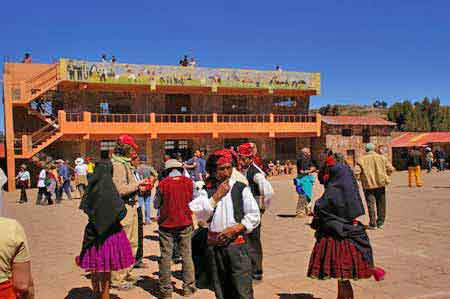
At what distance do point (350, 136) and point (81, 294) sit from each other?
28.4m

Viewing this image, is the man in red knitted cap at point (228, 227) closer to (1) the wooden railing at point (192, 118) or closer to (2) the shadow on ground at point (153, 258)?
(2) the shadow on ground at point (153, 258)

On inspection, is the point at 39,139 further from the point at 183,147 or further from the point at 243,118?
the point at 243,118

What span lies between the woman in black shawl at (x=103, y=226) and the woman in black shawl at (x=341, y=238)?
191 centimetres

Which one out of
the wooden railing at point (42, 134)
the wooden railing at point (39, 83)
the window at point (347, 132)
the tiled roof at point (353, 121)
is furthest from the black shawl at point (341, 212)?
the window at point (347, 132)

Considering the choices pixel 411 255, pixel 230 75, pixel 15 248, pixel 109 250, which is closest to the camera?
pixel 15 248

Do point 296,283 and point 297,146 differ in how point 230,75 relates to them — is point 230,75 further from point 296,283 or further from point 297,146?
point 296,283

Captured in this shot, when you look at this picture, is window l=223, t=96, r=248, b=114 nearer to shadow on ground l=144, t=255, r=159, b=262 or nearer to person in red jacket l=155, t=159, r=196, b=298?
shadow on ground l=144, t=255, r=159, b=262

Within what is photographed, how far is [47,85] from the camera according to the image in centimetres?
2438

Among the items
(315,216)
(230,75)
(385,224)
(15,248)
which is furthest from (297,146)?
(15,248)

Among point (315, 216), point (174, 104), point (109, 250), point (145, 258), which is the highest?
point (174, 104)

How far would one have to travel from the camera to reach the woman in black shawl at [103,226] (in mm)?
4355

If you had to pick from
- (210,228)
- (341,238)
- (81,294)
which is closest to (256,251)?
(341,238)

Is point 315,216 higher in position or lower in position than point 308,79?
lower

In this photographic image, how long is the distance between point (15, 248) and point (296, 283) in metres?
3.78
